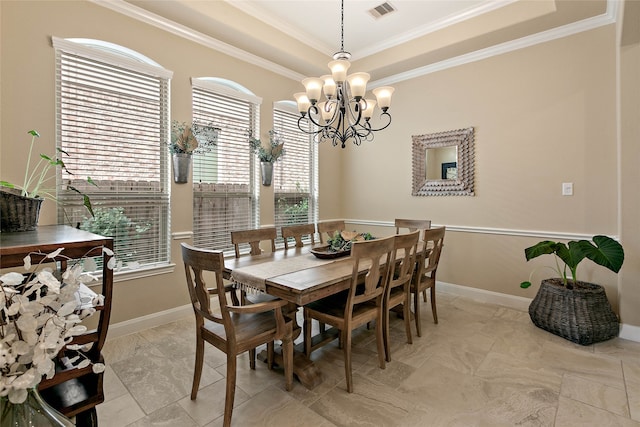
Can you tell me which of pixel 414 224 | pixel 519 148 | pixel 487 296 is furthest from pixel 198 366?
pixel 519 148

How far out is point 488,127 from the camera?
3703mm

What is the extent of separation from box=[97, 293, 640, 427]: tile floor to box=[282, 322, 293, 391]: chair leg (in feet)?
0.25

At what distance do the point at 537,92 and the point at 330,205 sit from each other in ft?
9.80

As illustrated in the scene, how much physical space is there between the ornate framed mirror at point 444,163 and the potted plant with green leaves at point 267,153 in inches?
73.5

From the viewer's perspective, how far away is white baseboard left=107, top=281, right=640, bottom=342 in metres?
2.81

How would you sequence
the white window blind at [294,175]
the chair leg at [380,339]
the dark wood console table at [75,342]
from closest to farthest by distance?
1. the dark wood console table at [75,342]
2. the chair leg at [380,339]
3. the white window blind at [294,175]

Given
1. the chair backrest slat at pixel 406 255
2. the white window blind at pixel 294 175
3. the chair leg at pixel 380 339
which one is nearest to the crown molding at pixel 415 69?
the white window blind at pixel 294 175

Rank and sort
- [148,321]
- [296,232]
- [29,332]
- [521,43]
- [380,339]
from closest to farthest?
1. [29,332]
2. [380,339]
3. [148,321]
4. [296,232]
5. [521,43]

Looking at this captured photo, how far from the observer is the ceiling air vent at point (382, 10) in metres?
3.26

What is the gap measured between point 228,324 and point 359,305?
104 centimetres

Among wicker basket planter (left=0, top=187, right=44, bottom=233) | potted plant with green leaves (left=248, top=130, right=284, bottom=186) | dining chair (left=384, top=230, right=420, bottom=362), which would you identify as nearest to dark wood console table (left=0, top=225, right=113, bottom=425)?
wicker basket planter (left=0, top=187, right=44, bottom=233)

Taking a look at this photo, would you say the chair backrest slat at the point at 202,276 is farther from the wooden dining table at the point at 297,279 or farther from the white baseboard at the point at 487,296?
the white baseboard at the point at 487,296

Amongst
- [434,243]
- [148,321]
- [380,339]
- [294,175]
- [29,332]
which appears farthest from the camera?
[294,175]

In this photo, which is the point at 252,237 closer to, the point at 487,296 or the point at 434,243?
the point at 434,243
